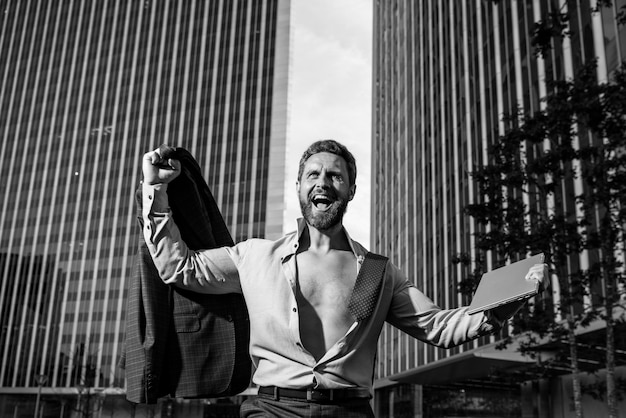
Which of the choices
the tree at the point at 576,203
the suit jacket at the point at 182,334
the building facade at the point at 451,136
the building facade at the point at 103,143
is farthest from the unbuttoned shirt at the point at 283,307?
the building facade at the point at 103,143

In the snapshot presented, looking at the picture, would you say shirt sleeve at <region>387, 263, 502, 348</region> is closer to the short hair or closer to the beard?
the beard

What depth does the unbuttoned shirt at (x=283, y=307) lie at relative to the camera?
8.60ft

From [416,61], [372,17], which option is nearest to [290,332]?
[416,61]

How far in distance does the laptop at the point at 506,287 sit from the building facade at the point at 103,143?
77169 mm

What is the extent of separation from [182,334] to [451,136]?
38.3 meters

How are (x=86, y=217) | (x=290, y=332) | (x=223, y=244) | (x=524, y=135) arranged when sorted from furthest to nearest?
(x=86, y=217) < (x=524, y=135) < (x=223, y=244) < (x=290, y=332)

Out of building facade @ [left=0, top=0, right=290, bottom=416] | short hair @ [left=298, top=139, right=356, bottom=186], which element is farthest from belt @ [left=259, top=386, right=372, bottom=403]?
building facade @ [left=0, top=0, right=290, bottom=416]

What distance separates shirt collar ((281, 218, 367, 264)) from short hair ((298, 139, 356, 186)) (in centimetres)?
22

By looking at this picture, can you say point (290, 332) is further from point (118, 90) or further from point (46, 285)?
point (118, 90)

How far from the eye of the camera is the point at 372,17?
Answer: 81.5 m

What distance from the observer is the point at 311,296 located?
2.74 metres

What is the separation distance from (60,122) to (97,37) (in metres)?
14.5

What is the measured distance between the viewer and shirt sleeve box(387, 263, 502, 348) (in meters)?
2.69

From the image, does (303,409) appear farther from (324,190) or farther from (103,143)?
(103,143)
